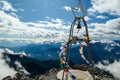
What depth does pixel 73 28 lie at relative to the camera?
2983cm

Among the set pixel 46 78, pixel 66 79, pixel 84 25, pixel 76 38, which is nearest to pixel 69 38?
pixel 76 38

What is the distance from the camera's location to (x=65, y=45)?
3331cm

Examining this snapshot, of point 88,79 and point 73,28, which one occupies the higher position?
point 73,28

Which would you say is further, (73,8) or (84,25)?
(73,8)

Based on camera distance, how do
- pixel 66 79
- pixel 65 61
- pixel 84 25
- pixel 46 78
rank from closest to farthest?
pixel 84 25 < pixel 65 61 < pixel 66 79 < pixel 46 78

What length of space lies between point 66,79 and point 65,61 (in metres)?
7.28

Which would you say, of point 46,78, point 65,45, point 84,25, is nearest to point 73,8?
point 84,25

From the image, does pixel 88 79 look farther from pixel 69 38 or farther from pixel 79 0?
pixel 79 0

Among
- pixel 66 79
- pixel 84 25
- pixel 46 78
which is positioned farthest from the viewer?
pixel 46 78

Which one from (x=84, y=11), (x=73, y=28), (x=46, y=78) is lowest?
(x=46, y=78)

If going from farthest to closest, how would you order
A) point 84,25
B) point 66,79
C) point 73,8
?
point 66,79, point 73,8, point 84,25

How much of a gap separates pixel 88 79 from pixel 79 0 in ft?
50.7

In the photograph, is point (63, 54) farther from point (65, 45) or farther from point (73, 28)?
point (73, 28)

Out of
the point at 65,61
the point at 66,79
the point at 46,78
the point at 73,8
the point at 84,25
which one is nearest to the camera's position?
the point at 84,25
